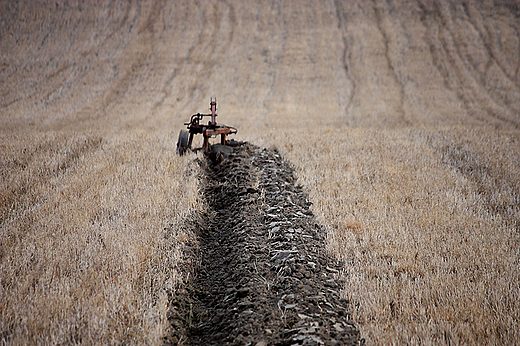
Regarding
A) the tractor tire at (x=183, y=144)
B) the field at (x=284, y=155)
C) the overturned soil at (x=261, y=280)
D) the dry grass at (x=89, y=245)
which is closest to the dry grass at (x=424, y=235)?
the field at (x=284, y=155)

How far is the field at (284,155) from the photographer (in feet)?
10.6

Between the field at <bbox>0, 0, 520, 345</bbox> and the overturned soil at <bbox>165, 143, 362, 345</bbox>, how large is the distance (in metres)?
0.23

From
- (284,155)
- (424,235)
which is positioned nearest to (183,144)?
(284,155)

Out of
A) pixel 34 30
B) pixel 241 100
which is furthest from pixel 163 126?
pixel 34 30

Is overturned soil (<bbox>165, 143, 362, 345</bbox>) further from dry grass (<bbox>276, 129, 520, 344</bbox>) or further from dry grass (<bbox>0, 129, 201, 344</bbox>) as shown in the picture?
dry grass (<bbox>0, 129, 201, 344</bbox>)

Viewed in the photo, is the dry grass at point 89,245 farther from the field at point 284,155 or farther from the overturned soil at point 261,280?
the overturned soil at point 261,280

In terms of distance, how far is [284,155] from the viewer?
873cm

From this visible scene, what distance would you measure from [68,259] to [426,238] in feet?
15.0

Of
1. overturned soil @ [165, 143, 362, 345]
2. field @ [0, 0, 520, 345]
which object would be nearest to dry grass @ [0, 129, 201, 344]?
field @ [0, 0, 520, 345]

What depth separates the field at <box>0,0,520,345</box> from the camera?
3223mm

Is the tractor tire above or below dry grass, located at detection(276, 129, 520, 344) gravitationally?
above

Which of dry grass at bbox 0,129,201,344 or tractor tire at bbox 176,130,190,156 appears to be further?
tractor tire at bbox 176,130,190,156

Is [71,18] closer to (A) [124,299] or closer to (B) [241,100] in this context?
(B) [241,100]

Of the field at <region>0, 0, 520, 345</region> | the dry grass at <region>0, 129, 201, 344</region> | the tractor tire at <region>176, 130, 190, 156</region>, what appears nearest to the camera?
the dry grass at <region>0, 129, 201, 344</region>
